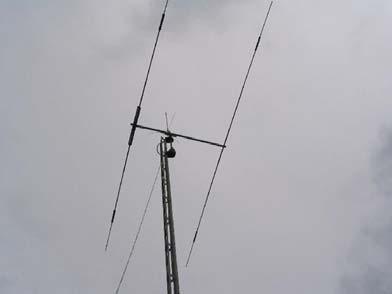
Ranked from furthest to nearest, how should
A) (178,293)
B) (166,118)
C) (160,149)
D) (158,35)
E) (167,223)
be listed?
(166,118)
(160,149)
(158,35)
(167,223)
(178,293)

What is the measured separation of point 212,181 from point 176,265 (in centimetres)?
532

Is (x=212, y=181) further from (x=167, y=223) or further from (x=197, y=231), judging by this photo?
(x=167, y=223)

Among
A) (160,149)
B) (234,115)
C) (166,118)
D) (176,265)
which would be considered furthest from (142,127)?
(176,265)

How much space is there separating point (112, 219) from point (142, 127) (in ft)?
13.5

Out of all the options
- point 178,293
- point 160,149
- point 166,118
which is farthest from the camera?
point 166,118

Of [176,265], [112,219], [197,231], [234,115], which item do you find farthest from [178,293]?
[234,115]

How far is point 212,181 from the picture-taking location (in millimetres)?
19016

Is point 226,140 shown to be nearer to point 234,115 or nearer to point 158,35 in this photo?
point 234,115

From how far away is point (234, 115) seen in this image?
18562 millimetres

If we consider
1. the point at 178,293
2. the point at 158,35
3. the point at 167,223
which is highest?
the point at 158,35

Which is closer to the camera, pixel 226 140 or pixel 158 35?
pixel 158 35

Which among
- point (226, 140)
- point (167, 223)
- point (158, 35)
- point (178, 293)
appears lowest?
point (178, 293)

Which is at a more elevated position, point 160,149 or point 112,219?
point 160,149

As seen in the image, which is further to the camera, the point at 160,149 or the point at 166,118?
the point at 166,118
